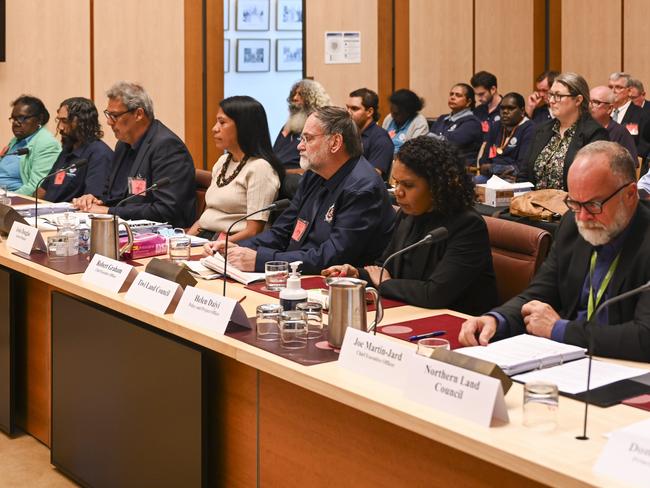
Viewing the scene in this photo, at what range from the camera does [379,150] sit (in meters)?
7.82

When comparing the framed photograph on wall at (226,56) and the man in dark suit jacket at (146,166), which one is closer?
the man in dark suit jacket at (146,166)

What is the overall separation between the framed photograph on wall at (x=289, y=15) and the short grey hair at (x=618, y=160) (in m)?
7.19

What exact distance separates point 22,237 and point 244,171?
3.86 feet

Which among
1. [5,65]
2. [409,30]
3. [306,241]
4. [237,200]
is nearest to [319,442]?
[306,241]

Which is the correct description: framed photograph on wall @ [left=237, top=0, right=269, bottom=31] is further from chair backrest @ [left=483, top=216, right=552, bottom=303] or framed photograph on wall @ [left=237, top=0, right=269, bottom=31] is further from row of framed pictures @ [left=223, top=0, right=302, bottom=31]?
chair backrest @ [left=483, top=216, right=552, bottom=303]

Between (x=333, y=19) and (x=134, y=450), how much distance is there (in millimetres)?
7575

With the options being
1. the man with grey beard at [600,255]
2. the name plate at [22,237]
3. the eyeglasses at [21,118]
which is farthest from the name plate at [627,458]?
the eyeglasses at [21,118]

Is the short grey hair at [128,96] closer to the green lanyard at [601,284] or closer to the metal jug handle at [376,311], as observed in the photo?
the metal jug handle at [376,311]

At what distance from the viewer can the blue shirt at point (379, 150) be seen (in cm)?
780

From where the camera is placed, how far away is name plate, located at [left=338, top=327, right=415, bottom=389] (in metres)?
2.10

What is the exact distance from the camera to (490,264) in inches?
127

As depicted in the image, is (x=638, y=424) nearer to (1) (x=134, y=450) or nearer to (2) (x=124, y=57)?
(1) (x=134, y=450)

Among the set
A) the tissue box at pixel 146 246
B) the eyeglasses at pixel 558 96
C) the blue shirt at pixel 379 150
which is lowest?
the tissue box at pixel 146 246

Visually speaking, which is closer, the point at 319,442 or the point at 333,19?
the point at 319,442
